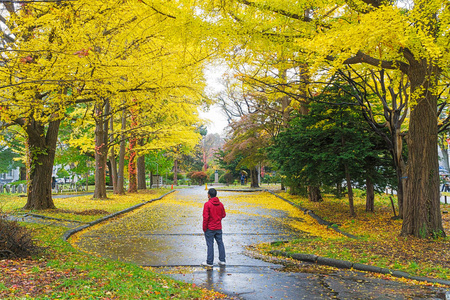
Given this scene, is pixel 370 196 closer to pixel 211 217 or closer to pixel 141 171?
pixel 211 217

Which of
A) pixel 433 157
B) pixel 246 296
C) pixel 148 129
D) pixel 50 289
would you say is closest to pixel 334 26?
pixel 433 157

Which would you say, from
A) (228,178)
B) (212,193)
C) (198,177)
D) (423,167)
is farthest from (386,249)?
(198,177)

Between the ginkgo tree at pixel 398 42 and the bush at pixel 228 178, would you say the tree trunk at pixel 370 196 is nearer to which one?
the ginkgo tree at pixel 398 42

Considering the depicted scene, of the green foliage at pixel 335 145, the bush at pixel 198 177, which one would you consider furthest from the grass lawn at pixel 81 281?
the bush at pixel 198 177

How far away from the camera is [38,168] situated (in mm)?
15016

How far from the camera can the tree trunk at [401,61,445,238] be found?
31.6 feet

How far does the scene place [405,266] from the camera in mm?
7121

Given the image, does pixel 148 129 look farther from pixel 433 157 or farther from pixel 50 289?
pixel 50 289

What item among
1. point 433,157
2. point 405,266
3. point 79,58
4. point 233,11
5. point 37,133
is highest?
point 233,11

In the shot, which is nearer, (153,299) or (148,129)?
(153,299)

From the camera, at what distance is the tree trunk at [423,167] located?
962cm

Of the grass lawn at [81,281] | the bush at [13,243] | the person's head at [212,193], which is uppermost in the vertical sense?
the person's head at [212,193]

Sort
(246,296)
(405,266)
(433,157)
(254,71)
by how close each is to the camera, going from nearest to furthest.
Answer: (246,296) → (405,266) → (433,157) → (254,71)

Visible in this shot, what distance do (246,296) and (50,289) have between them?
2619 millimetres
